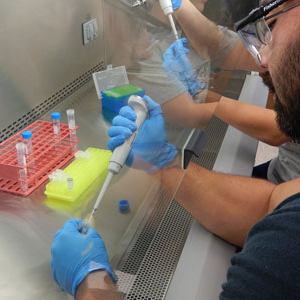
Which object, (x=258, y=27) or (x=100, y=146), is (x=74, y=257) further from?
(x=258, y=27)

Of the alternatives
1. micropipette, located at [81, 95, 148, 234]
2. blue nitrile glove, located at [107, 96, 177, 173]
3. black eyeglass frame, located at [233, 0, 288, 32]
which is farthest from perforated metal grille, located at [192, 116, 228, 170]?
black eyeglass frame, located at [233, 0, 288, 32]

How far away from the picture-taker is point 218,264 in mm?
1041

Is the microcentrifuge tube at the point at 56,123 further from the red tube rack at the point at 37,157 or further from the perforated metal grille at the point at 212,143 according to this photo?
the perforated metal grille at the point at 212,143

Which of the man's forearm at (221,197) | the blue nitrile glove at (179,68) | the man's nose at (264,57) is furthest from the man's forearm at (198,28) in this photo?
the man's forearm at (221,197)

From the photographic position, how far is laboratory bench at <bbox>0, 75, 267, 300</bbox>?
0.94m

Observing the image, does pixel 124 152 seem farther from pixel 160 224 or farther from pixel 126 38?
pixel 126 38

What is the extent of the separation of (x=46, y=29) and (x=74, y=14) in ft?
0.86

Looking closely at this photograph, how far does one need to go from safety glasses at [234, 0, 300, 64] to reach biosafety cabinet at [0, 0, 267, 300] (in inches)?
12.7

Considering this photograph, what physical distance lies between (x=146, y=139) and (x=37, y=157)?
350mm

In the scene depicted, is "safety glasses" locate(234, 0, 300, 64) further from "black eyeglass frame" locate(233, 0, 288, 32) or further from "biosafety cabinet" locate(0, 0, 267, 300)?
"biosafety cabinet" locate(0, 0, 267, 300)

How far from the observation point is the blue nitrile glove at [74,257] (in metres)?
0.90

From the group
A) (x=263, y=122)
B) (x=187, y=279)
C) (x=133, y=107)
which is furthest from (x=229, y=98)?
(x=187, y=279)

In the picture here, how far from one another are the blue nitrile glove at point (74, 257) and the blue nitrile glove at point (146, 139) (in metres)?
0.27

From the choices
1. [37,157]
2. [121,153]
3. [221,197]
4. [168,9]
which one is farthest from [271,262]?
[168,9]
